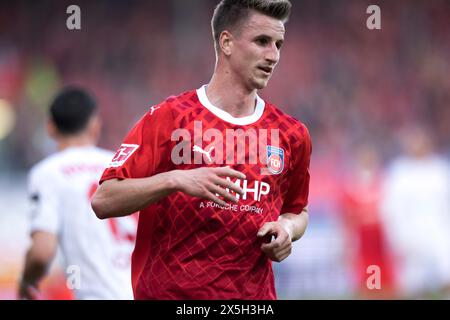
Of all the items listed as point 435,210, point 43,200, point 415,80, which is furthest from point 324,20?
point 43,200

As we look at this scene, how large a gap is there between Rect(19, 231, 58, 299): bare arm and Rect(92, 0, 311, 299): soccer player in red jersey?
5.39ft

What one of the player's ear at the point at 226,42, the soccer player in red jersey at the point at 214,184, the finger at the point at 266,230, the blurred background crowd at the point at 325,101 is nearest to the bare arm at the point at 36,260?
the soccer player in red jersey at the point at 214,184

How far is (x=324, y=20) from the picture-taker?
1958 centimetres

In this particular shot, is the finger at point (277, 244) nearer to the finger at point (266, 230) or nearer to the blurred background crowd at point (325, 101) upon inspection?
the finger at point (266, 230)

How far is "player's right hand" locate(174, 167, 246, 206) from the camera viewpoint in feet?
12.3

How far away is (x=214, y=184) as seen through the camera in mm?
3736

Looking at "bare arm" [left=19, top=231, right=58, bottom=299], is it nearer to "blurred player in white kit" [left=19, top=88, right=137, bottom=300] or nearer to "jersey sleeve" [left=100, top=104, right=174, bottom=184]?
"blurred player in white kit" [left=19, top=88, right=137, bottom=300]

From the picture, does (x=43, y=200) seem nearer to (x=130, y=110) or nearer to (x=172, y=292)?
(x=172, y=292)

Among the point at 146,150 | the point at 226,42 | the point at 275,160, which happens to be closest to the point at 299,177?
the point at 275,160

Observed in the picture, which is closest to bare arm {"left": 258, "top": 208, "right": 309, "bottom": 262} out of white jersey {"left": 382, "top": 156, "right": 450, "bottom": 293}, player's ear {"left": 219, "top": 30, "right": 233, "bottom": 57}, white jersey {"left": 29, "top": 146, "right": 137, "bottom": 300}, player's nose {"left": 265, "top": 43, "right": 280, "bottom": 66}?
player's nose {"left": 265, "top": 43, "right": 280, "bottom": 66}

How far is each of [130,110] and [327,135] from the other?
434 cm

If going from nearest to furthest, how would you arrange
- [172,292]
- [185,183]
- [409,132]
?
[185,183] < [172,292] < [409,132]

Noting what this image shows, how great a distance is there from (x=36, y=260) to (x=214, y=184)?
2.34 meters

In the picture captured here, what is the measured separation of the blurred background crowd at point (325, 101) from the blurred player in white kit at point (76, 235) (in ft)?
23.1
